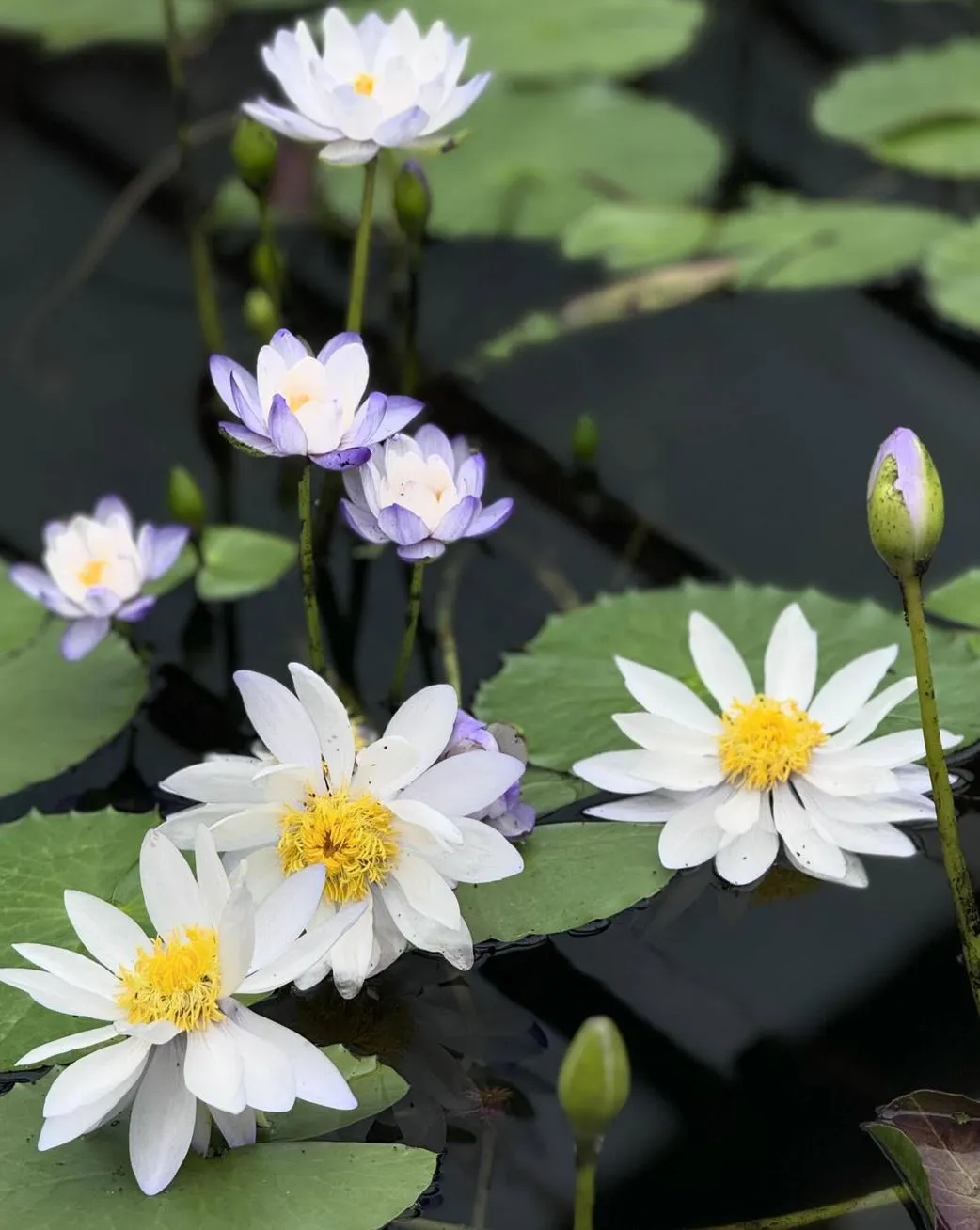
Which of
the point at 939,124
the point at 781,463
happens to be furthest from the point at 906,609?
the point at 939,124

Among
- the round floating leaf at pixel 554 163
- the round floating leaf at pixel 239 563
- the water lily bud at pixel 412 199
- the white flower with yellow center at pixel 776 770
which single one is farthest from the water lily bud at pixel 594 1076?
the round floating leaf at pixel 554 163

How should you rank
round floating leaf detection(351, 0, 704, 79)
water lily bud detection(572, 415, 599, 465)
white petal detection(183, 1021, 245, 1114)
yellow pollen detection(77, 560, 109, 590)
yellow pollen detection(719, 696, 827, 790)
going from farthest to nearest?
round floating leaf detection(351, 0, 704, 79), water lily bud detection(572, 415, 599, 465), yellow pollen detection(77, 560, 109, 590), yellow pollen detection(719, 696, 827, 790), white petal detection(183, 1021, 245, 1114)

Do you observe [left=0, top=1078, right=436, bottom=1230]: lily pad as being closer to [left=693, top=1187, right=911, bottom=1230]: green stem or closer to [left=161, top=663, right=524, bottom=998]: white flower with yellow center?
[left=161, top=663, right=524, bottom=998]: white flower with yellow center

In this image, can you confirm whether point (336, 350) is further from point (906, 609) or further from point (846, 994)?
point (846, 994)

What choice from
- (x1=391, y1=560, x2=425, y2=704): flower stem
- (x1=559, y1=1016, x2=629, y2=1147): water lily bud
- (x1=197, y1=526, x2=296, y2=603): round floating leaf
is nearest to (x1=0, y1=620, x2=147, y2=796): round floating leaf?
(x1=197, y1=526, x2=296, y2=603): round floating leaf

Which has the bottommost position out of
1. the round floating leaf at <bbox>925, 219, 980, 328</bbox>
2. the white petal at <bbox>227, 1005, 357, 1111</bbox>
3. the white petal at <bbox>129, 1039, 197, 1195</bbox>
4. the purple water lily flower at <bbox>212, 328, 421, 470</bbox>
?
the white petal at <bbox>129, 1039, 197, 1195</bbox>

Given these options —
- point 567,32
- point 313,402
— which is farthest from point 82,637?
point 567,32

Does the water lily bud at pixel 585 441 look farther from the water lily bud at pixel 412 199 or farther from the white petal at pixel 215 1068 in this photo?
the white petal at pixel 215 1068
